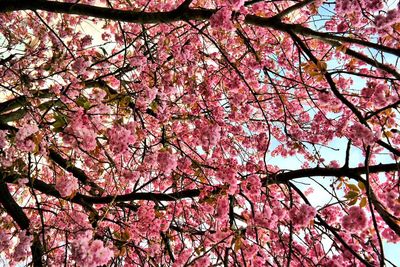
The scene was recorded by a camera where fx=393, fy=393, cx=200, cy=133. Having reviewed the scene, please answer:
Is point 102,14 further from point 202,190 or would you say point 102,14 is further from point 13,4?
point 202,190

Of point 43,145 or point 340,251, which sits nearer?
point 43,145

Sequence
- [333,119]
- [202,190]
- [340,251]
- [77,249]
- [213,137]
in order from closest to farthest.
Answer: [77,249], [340,251], [202,190], [213,137], [333,119]

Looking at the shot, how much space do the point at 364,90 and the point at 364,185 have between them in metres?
1.65

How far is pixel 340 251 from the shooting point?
3.88m

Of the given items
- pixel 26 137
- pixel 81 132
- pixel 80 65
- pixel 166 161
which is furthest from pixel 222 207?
pixel 80 65

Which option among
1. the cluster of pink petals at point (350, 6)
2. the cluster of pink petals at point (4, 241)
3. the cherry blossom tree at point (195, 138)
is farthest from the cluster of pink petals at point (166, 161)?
the cluster of pink petals at point (350, 6)

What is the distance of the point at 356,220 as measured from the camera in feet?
11.7

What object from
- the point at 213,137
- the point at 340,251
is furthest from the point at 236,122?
the point at 340,251

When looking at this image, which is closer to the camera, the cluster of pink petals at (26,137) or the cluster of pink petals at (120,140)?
the cluster of pink petals at (26,137)

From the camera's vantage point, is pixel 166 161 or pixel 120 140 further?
pixel 166 161

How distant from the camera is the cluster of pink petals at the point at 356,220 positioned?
3559mm

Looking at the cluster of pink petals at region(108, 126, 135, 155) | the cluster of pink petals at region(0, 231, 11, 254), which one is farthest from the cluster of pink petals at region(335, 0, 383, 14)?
the cluster of pink petals at region(0, 231, 11, 254)

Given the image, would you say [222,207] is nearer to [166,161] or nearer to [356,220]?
[166,161]

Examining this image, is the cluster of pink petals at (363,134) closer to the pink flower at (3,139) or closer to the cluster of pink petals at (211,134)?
the cluster of pink petals at (211,134)
